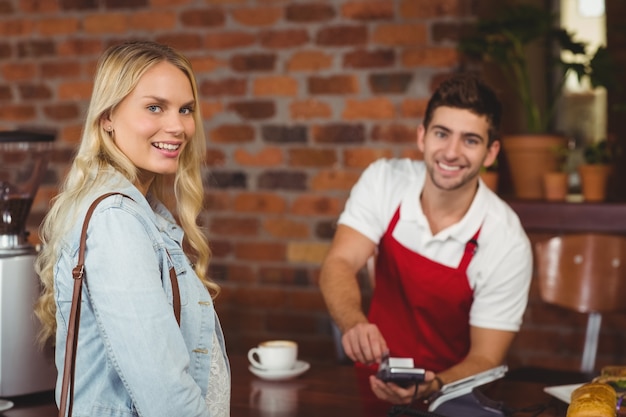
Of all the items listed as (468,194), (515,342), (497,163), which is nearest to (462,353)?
(468,194)

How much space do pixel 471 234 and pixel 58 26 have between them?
1.78 meters

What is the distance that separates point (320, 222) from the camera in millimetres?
2912

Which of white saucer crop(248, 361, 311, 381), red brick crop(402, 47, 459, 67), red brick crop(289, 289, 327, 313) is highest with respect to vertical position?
red brick crop(402, 47, 459, 67)

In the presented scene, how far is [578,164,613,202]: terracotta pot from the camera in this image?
108 inches

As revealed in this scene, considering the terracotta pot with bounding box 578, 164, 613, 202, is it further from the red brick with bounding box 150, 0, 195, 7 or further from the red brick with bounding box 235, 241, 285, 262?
the red brick with bounding box 150, 0, 195, 7

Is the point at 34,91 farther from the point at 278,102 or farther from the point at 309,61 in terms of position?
the point at 309,61

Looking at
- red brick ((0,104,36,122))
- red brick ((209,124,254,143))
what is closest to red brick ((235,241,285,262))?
red brick ((209,124,254,143))

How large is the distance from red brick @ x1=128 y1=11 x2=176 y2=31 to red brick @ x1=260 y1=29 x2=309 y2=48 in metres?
0.35

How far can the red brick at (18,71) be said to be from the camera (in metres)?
3.26

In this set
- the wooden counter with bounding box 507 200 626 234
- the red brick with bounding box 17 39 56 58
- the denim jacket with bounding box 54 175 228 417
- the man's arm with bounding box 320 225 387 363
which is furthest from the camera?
the red brick with bounding box 17 39 56 58

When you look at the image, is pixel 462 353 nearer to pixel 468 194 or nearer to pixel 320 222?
pixel 468 194

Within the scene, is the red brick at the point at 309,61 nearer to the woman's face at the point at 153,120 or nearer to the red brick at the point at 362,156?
the red brick at the point at 362,156

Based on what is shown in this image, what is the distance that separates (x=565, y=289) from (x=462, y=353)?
1.24 ft

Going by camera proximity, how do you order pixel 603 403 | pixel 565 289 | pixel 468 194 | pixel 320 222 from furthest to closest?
pixel 320 222 < pixel 565 289 < pixel 468 194 < pixel 603 403
